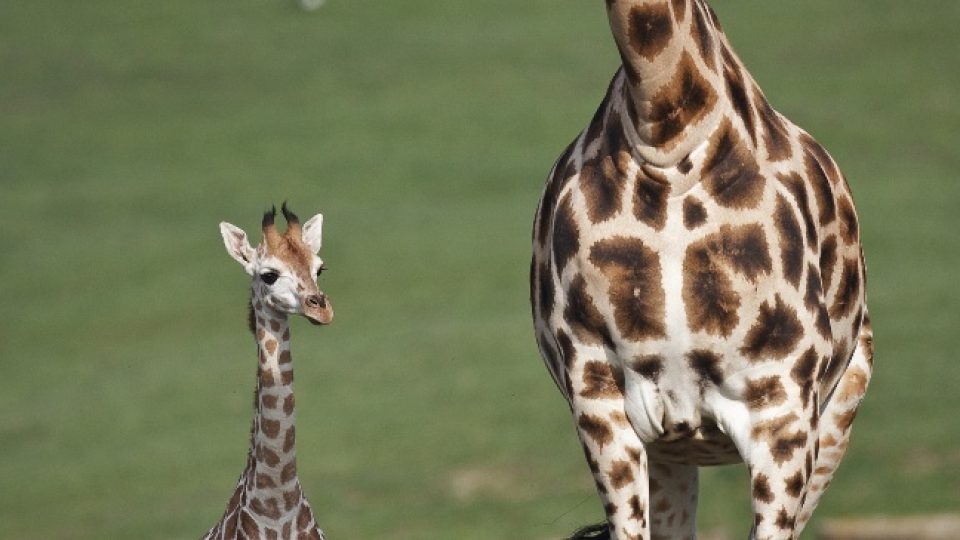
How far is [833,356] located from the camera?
626 centimetres

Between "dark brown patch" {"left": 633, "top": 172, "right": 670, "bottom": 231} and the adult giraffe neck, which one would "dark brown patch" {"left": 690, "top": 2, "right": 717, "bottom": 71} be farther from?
"dark brown patch" {"left": 633, "top": 172, "right": 670, "bottom": 231}

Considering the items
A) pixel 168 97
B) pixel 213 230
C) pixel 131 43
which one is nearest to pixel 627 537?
pixel 213 230

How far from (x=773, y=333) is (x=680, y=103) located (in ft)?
2.43

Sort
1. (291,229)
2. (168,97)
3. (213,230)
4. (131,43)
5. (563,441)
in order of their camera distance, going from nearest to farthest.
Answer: (291,229), (563,441), (213,230), (168,97), (131,43)

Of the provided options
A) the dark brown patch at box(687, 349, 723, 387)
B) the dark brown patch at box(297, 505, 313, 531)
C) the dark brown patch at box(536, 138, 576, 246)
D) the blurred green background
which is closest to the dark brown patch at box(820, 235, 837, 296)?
the dark brown patch at box(687, 349, 723, 387)

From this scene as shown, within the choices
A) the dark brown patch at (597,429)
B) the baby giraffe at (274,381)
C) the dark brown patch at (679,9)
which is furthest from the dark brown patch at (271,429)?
the dark brown patch at (679,9)

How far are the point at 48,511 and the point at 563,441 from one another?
526 centimetres

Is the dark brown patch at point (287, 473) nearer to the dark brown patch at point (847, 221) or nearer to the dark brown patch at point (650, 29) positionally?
the dark brown patch at point (847, 221)

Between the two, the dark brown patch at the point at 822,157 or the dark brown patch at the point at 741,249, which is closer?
the dark brown patch at the point at 741,249

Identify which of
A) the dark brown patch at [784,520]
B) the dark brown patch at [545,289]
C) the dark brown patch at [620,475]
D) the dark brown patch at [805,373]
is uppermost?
the dark brown patch at [545,289]

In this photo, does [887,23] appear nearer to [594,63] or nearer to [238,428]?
[594,63]

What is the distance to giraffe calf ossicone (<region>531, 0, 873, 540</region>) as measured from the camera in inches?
223

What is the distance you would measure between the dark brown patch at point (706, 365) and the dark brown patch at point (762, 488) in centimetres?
32

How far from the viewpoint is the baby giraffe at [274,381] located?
287 inches
